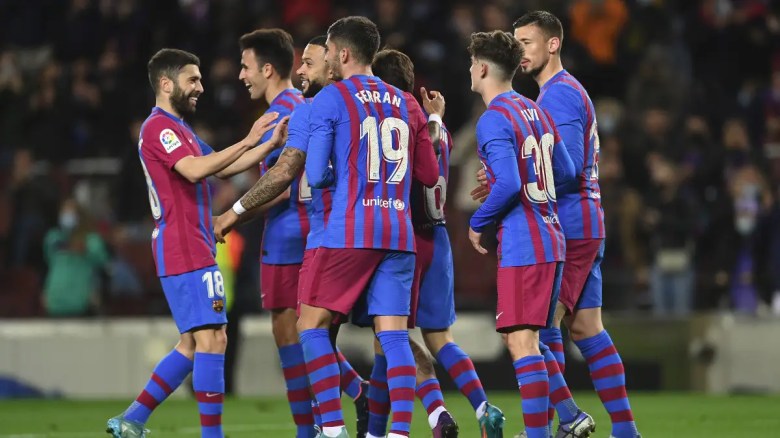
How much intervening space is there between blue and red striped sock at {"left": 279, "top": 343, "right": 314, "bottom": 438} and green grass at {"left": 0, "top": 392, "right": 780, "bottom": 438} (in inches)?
58.4

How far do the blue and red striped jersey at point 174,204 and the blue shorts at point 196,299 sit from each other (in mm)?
53

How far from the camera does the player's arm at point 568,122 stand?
863 cm

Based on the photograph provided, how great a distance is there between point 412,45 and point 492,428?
9.97m

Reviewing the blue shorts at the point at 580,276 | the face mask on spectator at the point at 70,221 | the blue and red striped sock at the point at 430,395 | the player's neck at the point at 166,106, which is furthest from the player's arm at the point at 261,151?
the face mask on spectator at the point at 70,221

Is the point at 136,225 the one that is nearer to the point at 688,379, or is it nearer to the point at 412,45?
the point at 412,45

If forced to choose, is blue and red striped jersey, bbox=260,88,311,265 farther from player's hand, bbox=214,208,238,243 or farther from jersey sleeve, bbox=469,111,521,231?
jersey sleeve, bbox=469,111,521,231

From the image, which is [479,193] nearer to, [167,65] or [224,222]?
[224,222]

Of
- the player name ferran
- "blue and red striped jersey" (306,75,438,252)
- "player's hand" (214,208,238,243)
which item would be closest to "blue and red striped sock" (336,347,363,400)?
"player's hand" (214,208,238,243)

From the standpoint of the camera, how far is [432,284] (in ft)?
29.0

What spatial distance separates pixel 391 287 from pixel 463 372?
1.00 meters

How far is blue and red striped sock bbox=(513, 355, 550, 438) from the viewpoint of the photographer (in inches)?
310

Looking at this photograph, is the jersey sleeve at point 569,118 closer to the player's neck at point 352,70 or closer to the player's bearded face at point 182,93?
the player's neck at point 352,70

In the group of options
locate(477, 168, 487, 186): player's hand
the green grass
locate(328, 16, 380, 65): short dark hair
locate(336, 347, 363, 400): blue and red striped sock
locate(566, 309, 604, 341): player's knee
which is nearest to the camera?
locate(328, 16, 380, 65): short dark hair

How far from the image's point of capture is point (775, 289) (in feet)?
49.8
